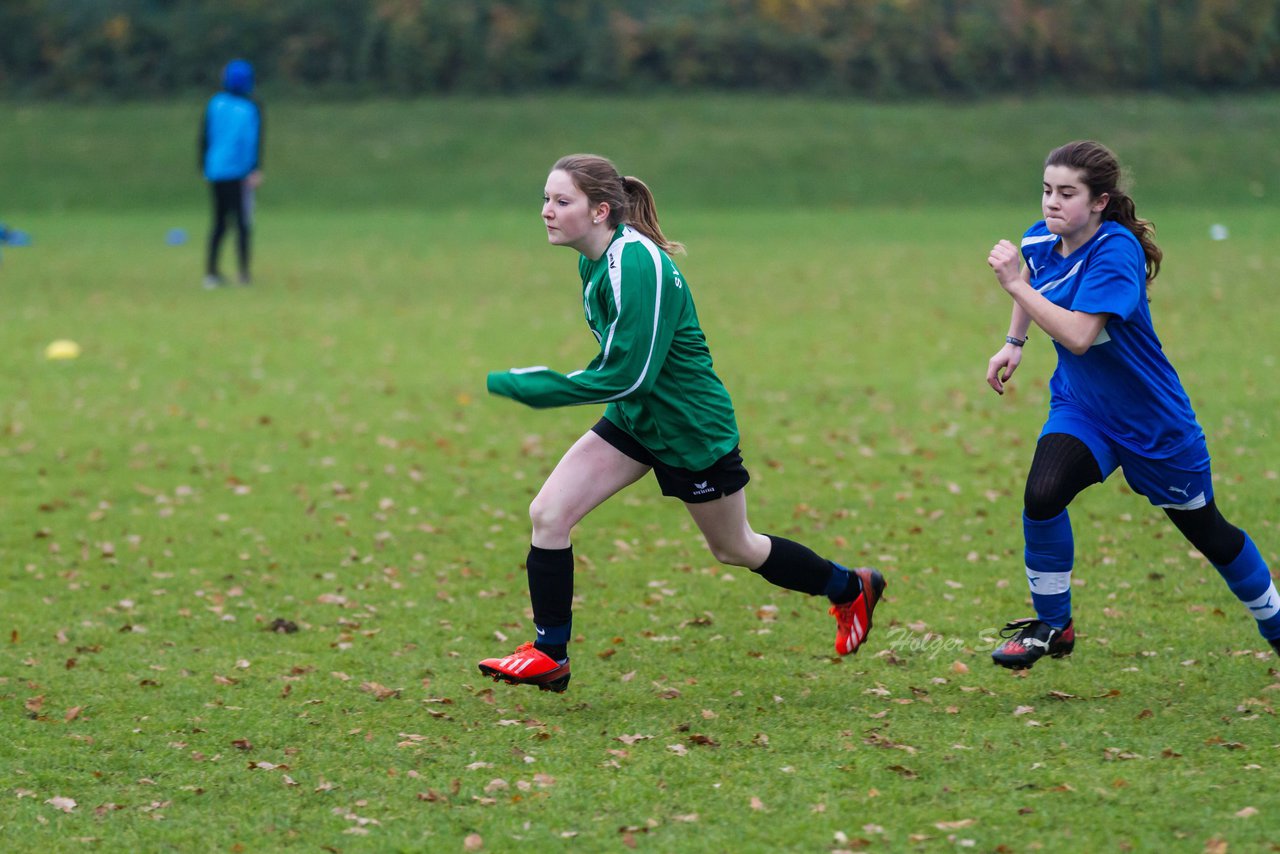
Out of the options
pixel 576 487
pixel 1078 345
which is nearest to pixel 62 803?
pixel 576 487

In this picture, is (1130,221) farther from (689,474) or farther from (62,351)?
(62,351)

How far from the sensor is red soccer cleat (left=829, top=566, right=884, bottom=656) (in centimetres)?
592

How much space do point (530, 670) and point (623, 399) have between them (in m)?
1.09

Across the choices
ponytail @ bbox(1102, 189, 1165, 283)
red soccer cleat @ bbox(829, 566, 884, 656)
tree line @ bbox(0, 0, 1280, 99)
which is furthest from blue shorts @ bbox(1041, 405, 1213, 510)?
tree line @ bbox(0, 0, 1280, 99)

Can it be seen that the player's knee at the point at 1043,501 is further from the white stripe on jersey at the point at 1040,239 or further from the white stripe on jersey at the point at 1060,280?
the white stripe on jersey at the point at 1040,239

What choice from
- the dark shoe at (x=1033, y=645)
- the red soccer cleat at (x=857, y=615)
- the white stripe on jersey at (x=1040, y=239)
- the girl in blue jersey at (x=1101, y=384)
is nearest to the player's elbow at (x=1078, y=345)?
the girl in blue jersey at (x=1101, y=384)

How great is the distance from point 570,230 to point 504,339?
966 centimetres

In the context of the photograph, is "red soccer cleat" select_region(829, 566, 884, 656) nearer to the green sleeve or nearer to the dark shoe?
the dark shoe

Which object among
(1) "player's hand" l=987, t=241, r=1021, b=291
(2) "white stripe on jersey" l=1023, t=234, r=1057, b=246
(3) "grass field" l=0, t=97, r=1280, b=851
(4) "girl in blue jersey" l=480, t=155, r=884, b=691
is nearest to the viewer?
(3) "grass field" l=0, t=97, r=1280, b=851

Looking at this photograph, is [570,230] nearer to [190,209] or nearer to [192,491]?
[192,491]

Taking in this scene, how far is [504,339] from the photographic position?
1489cm

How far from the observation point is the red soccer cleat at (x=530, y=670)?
5.58 m

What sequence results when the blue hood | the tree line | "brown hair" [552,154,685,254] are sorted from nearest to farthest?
"brown hair" [552,154,685,254] → the blue hood → the tree line

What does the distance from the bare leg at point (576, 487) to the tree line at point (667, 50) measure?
34.1 m
